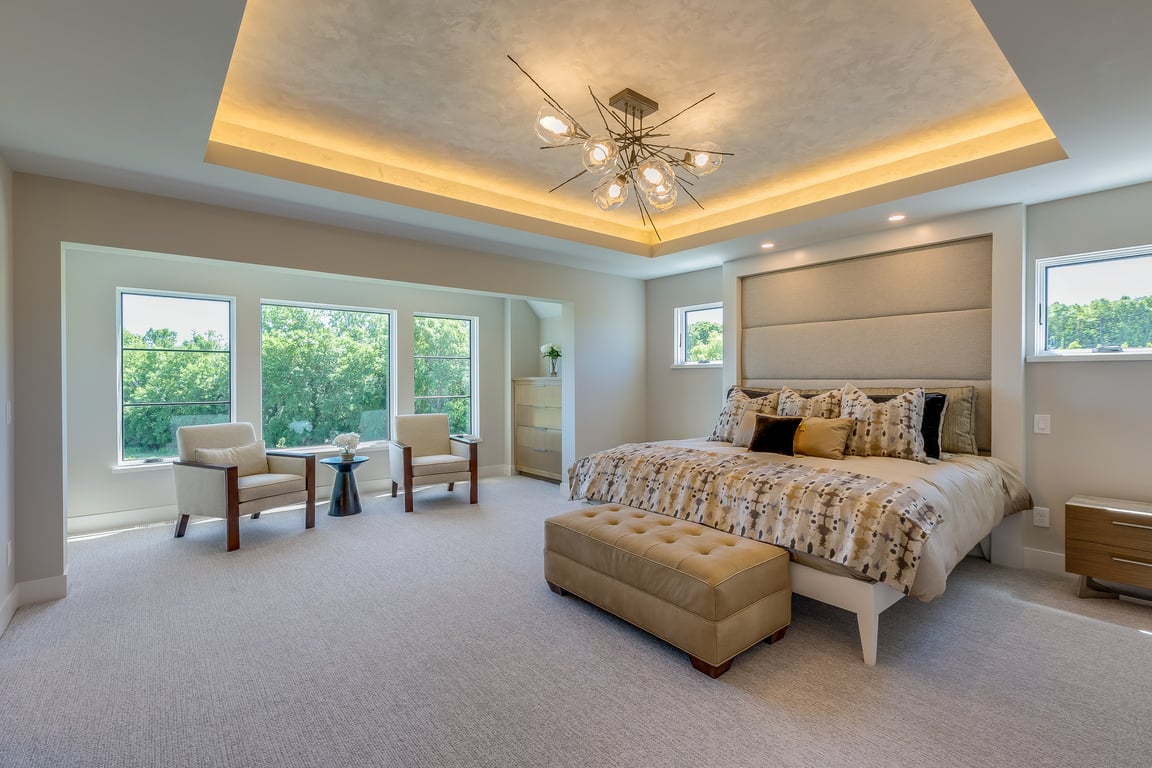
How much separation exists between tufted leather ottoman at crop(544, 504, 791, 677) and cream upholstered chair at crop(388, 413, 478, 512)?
2.51 m

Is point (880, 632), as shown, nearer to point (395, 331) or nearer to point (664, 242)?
point (664, 242)

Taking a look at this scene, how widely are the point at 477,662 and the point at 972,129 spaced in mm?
4024

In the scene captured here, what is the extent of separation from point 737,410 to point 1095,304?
2371mm

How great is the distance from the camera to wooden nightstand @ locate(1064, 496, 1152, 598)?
2875 mm

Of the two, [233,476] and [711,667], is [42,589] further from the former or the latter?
[711,667]

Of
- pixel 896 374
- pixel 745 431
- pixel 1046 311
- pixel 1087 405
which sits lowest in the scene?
pixel 745 431

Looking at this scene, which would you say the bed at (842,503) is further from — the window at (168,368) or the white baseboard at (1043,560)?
the window at (168,368)

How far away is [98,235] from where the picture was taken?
3244 mm

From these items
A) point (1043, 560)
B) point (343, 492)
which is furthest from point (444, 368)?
point (1043, 560)

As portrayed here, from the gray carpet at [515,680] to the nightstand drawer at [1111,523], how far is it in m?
0.37

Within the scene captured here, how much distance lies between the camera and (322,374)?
573cm

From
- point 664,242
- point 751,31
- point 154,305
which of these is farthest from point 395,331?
point 751,31

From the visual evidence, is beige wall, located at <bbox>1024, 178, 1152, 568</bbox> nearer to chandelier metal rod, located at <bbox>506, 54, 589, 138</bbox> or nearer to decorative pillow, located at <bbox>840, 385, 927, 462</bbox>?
decorative pillow, located at <bbox>840, 385, 927, 462</bbox>

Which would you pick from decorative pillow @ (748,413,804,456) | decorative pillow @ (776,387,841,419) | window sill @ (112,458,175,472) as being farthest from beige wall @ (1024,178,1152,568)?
window sill @ (112,458,175,472)
